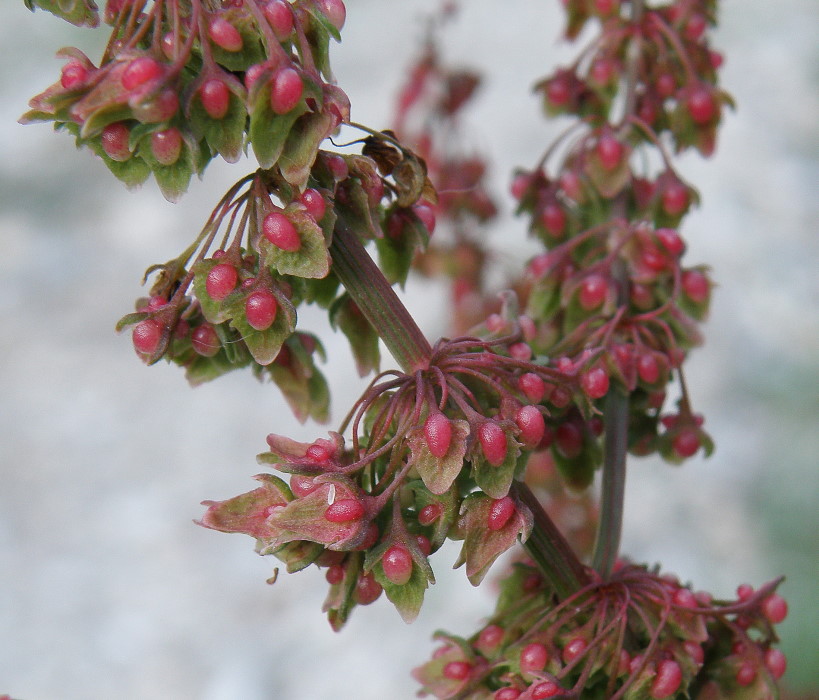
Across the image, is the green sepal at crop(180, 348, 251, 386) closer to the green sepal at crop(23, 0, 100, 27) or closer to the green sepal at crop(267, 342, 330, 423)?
the green sepal at crop(267, 342, 330, 423)

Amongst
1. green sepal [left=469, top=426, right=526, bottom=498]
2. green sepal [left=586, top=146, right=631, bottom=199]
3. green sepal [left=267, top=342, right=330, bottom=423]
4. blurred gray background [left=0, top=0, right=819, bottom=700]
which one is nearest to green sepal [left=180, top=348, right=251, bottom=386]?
green sepal [left=267, top=342, right=330, bottom=423]

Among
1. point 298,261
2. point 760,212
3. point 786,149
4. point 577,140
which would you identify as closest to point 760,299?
point 760,212

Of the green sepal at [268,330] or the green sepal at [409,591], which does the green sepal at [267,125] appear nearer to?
the green sepal at [268,330]

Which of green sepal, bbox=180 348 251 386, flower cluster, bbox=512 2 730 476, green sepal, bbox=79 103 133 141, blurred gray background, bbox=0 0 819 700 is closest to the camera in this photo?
green sepal, bbox=79 103 133 141

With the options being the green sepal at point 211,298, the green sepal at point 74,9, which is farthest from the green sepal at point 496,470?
the green sepal at point 74,9

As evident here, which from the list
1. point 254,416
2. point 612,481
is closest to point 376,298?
point 612,481

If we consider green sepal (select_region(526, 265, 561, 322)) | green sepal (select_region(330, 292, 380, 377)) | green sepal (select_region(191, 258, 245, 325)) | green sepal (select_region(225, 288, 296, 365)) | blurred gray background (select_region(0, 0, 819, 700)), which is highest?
blurred gray background (select_region(0, 0, 819, 700))

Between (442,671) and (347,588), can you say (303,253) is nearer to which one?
(347,588)

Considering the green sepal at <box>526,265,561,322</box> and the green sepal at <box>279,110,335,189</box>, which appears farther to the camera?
the green sepal at <box>526,265,561,322</box>
